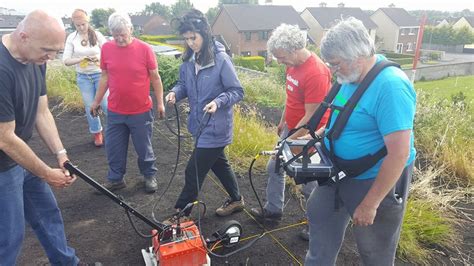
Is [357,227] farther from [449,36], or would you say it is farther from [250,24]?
[449,36]

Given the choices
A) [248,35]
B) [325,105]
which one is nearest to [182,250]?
[325,105]

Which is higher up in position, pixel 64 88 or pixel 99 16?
pixel 99 16

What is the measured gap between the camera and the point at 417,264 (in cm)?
297

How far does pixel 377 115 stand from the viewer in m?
1.78

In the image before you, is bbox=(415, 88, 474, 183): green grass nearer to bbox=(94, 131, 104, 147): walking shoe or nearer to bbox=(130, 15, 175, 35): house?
bbox=(94, 131, 104, 147): walking shoe

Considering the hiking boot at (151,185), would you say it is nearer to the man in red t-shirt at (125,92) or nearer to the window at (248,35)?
the man in red t-shirt at (125,92)

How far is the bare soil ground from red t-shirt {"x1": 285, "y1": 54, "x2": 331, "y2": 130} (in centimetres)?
116

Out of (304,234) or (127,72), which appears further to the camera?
(127,72)

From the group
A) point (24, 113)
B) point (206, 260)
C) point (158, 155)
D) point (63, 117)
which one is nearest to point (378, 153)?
point (206, 260)

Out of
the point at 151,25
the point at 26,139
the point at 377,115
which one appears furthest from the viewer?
the point at 151,25

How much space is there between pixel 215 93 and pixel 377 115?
151cm

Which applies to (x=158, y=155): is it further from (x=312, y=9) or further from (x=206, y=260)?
(x=312, y=9)

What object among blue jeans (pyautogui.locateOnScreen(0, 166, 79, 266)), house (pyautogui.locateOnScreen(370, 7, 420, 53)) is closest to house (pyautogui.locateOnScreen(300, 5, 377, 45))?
house (pyautogui.locateOnScreen(370, 7, 420, 53))

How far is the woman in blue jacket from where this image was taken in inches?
113
